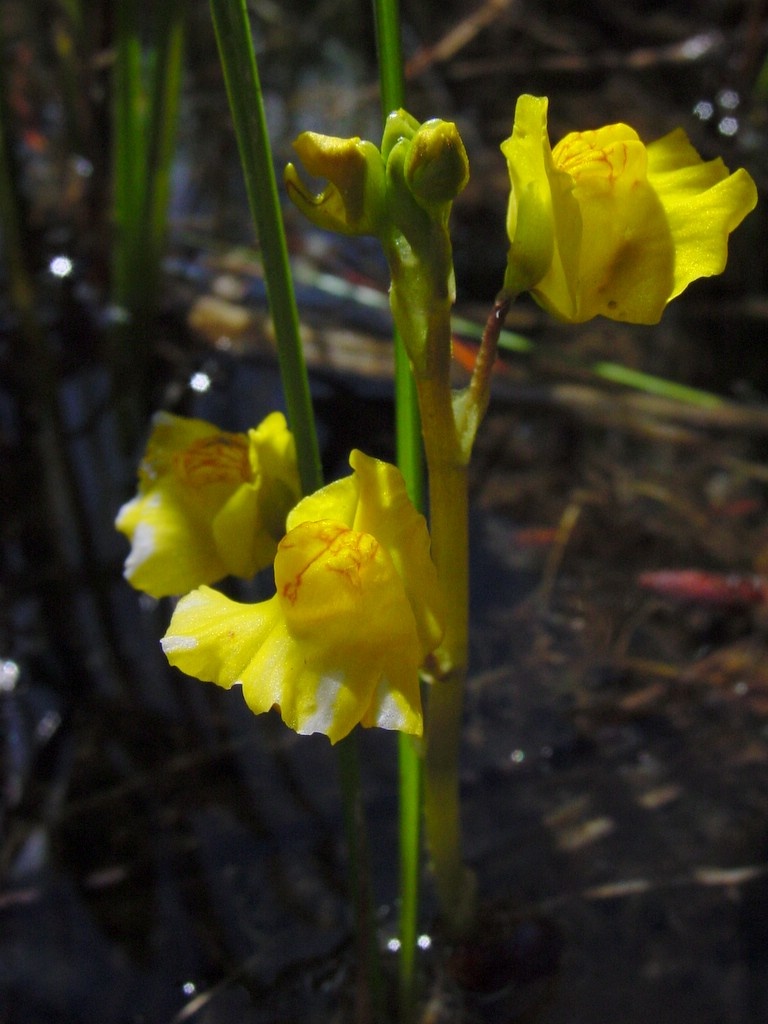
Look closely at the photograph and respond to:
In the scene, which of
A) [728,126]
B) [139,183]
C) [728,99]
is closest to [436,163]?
[139,183]

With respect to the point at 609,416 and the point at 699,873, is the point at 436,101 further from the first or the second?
the point at 699,873

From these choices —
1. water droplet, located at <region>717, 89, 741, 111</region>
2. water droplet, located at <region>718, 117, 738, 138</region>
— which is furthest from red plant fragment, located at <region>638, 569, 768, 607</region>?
water droplet, located at <region>717, 89, 741, 111</region>

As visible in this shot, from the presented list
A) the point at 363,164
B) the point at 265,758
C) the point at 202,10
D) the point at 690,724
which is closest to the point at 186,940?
the point at 265,758

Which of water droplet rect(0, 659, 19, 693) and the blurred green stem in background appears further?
the blurred green stem in background

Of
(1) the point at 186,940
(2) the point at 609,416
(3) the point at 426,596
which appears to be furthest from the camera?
(2) the point at 609,416

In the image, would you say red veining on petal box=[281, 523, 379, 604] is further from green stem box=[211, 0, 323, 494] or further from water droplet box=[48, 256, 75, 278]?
water droplet box=[48, 256, 75, 278]

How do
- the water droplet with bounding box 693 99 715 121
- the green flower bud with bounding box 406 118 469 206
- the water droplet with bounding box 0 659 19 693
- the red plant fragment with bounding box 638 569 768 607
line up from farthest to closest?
the water droplet with bounding box 693 99 715 121 → the red plant fragment with bounding box 638 569 768 607 → the water droplet with bounding box 0 659 19 693 → the green flower bud with bounding box 406 118 469 206
